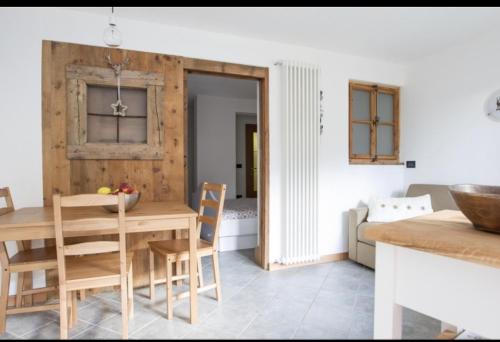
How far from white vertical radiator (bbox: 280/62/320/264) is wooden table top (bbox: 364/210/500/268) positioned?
2.01 meters

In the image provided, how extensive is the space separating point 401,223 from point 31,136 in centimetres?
261

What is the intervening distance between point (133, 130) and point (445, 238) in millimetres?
2446

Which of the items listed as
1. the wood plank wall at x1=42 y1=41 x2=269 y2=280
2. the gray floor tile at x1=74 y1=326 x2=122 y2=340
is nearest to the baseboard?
the wood plank wall at x1=42 y1=41 x2=269 y2=280

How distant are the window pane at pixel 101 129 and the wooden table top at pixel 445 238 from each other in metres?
2.29

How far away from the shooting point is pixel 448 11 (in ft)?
8.16

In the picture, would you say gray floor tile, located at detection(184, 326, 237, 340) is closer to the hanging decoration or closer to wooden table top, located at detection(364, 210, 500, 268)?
wooden table top, located at detection(364, 210, 500, 268)

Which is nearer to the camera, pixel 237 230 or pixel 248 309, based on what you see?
pixel 248 309

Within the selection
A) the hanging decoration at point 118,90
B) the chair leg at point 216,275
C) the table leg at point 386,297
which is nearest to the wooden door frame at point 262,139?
the hanging decoration at point 118,90

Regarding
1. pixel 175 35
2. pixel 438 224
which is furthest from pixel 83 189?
pixel 438 224

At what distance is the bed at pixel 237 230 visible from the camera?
3.66 m

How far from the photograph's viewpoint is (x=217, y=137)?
19.0 ft

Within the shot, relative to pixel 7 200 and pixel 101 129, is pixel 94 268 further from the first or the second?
pixel 101 129

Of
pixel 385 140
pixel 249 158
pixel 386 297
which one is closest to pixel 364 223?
pixel 385 140

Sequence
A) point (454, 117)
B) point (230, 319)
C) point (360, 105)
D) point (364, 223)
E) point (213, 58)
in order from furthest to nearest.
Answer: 1. point (360, 105)
2. point (454, 117)
3. point (364, 223)
4. point (213, 58)
5. point (230, 319)
